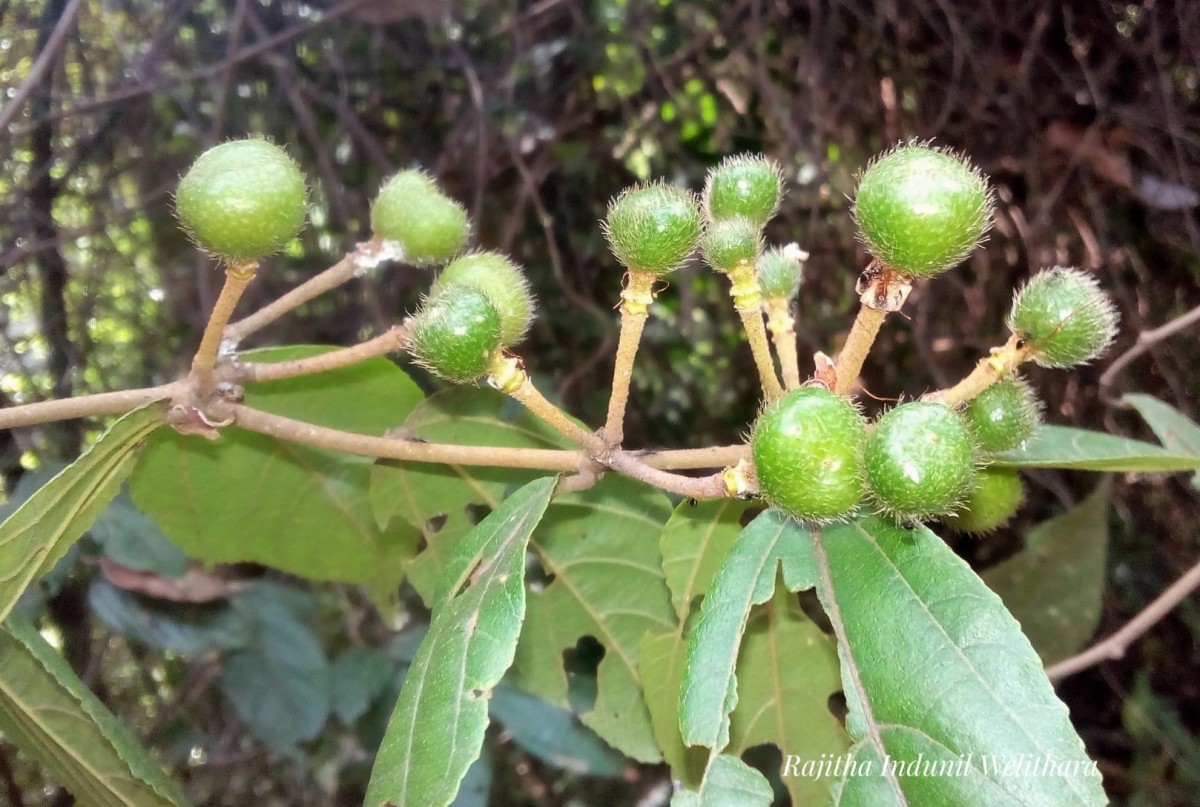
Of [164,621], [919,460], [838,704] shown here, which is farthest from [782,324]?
[164,621]

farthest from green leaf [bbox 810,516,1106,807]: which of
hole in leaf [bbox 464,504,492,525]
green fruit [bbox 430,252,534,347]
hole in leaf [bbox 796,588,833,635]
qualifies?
hole in leaf [bbox 796,588,833,635]

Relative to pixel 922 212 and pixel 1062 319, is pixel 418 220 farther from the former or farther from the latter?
pixel 1062 319

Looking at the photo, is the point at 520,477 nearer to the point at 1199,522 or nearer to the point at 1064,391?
the point at 1064,391

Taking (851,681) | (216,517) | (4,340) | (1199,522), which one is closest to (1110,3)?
(1199,522)

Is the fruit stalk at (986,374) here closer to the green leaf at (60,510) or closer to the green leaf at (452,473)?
the green leaf at (452,473)

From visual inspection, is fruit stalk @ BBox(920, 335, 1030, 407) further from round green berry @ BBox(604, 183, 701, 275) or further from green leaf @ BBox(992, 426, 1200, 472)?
round green berry @ BBox(604, 183, 701, 275)

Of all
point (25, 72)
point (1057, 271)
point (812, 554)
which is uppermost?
point (25, 72)
